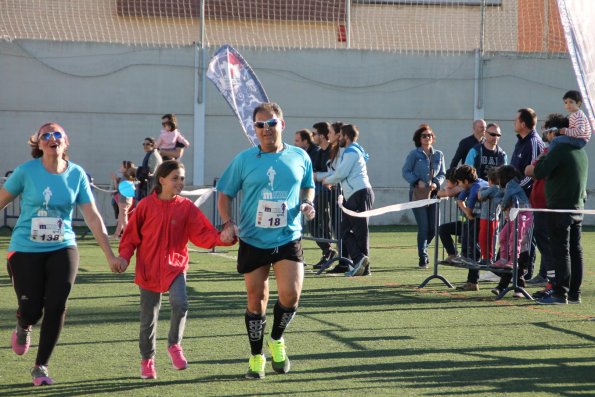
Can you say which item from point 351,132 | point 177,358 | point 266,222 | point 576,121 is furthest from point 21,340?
point 351,132

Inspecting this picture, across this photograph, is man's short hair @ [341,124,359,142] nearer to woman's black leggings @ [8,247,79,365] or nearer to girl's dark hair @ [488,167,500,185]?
girl's dark hair @ [488,167,500,185]

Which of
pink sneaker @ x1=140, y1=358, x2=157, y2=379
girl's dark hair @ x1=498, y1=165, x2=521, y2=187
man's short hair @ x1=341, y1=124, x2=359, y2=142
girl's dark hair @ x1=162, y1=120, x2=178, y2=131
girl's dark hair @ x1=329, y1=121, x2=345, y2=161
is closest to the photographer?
pink sneaker @ x1=140, y1=358, x2=157, y2=379

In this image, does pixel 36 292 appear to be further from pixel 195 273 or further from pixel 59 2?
pixel 59 2

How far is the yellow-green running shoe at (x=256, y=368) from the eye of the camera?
686 cm

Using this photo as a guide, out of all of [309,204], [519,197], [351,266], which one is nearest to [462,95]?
[351,266]

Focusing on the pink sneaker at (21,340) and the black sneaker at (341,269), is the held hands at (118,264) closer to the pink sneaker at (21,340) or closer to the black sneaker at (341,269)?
the pink sneaker at (21,340)

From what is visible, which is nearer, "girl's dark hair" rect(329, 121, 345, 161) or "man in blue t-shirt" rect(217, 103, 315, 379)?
"man in blue t-shirt" rect(217, 103, 315, 379)

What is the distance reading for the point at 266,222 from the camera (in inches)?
271

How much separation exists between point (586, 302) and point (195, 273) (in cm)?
516

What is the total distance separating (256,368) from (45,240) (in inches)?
62.8

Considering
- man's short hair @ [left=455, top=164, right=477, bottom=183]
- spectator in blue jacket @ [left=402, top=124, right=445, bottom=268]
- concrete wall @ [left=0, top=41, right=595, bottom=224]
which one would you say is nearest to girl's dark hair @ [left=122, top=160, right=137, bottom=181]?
concrete wall @ [left=0, top=41, right=595, bottom=224]

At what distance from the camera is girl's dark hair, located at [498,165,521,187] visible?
1132 cm

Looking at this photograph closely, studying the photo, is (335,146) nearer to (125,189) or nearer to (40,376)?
(125,189)

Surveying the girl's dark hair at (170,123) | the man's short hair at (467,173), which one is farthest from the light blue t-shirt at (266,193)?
the girl's dark hair at (170,123)
